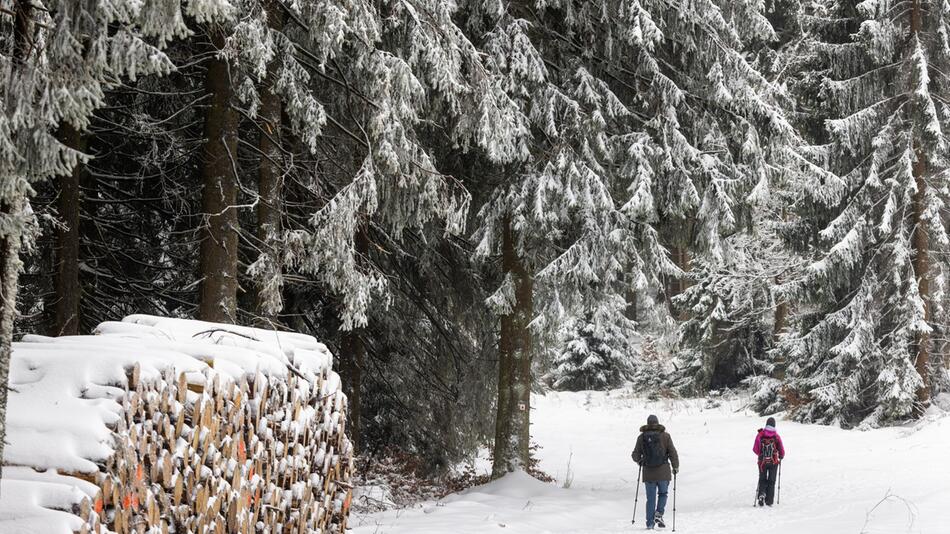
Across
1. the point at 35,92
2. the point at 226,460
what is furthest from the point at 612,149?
the point at 35,92

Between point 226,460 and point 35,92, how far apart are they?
6.83 ft

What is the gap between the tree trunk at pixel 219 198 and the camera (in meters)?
8.16

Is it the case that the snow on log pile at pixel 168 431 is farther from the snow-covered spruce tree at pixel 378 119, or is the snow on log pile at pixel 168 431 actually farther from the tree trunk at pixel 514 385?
the tree trunk at pixel 514 385

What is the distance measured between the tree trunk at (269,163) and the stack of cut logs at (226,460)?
2.65 meters

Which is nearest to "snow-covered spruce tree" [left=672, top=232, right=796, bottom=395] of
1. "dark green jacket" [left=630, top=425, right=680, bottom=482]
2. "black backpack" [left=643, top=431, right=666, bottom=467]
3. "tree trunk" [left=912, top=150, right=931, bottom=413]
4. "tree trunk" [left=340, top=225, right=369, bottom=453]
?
"tree trunk" [left=912, top=150, right=931, bottom=413]

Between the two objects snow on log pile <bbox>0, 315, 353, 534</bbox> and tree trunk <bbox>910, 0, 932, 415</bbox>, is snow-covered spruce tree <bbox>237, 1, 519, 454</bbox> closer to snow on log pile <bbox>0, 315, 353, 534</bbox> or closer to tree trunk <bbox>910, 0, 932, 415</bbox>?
snow on log pile <bbox>0, 315, 353, 534</bbox>

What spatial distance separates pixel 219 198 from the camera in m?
8.26

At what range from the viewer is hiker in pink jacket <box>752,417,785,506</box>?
1333cm

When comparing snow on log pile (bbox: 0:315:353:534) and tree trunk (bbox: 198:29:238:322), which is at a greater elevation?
tree trunk (bbox: 198:29:238:322)

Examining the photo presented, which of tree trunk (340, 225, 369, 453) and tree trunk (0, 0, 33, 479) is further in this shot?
tree trunk (340, 225, 369, 453)

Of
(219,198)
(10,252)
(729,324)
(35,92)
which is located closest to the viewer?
(10,252)

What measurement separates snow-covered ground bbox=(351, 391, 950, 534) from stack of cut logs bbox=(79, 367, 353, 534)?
10.5ft

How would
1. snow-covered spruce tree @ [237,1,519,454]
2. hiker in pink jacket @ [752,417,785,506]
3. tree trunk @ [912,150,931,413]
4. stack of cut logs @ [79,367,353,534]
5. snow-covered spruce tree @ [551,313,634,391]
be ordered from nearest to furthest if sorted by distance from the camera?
1. stack of cut logs @ [79,367,353,534]
2. snow-covered spruce tree @ [237,1,519,454]
3. hiker in pink jacket @ [752,417,785,506]
4. tree trunk @ [912,150,931,413]
5. snow-covered spruce tree @ [551,313,634,391]

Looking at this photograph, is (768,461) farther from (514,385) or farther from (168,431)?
(168,431)
